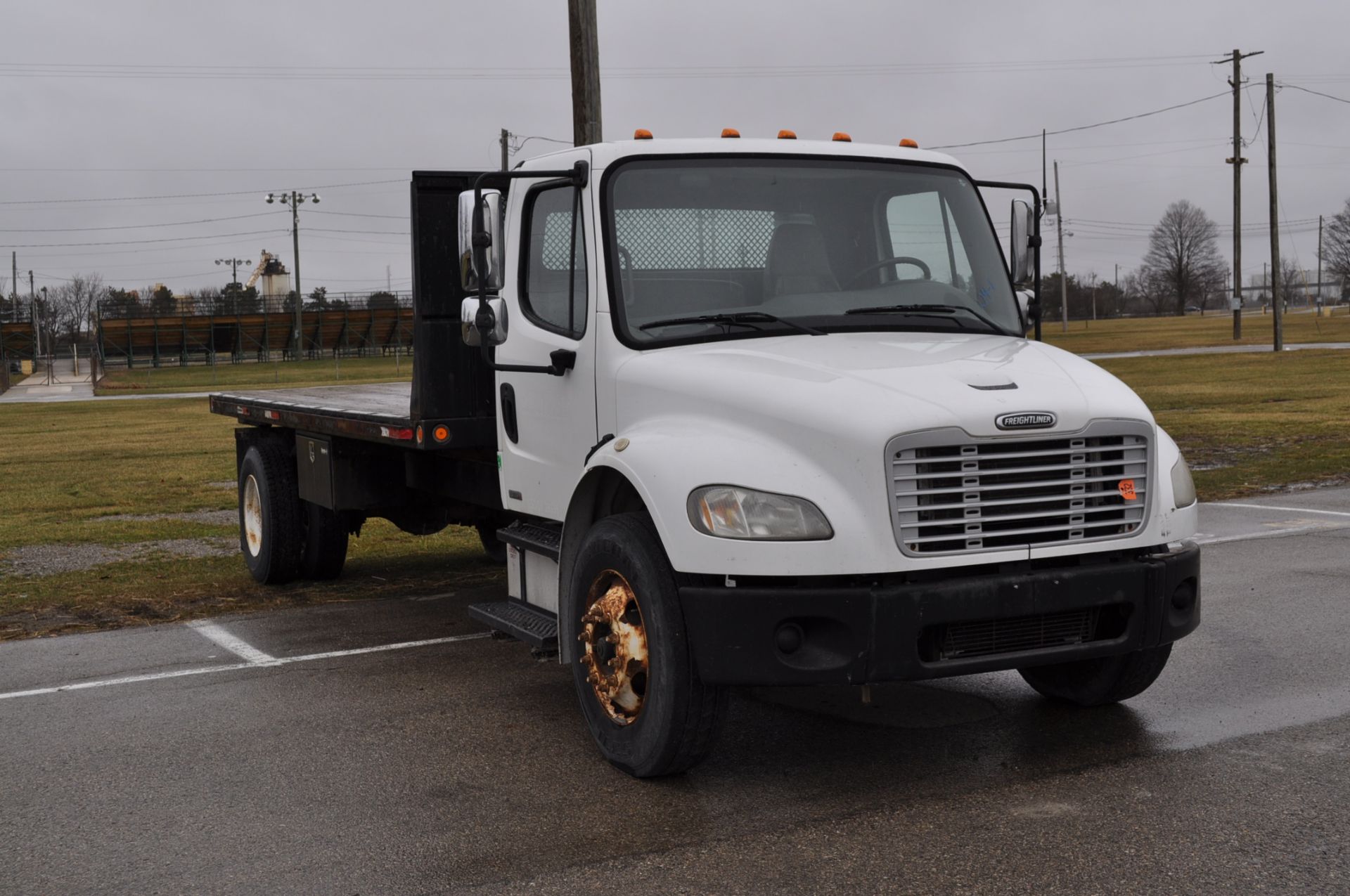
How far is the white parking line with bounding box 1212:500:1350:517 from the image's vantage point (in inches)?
464

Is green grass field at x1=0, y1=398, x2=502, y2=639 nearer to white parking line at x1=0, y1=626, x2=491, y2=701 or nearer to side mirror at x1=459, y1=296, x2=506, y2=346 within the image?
white parking line at x1=0, y1=626, x2=491, y2=701

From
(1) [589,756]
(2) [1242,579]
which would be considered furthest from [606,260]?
(2) [1242,579]

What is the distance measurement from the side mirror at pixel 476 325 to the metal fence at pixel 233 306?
239ft

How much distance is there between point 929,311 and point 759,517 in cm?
162

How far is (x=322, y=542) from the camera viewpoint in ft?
32.1

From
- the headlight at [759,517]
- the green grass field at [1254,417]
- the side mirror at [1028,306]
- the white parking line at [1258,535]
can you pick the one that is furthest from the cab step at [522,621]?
the green grass field at [1254,417]

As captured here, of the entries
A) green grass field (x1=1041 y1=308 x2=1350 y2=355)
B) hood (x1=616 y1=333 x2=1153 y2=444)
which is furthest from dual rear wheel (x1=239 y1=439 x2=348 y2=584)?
green grass field (x1=1041 y1=308 x2=1350 y2=355)

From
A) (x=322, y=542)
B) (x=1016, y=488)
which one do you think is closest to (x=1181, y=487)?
(x=1016, y=488)

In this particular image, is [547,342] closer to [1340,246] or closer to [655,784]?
[655,784]

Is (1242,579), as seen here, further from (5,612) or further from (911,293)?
(5,612)

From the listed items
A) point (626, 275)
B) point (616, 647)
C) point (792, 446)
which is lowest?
point (616, 647)

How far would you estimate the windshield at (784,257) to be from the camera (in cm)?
570

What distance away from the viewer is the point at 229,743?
5.83 m

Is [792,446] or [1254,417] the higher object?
[792,446]
